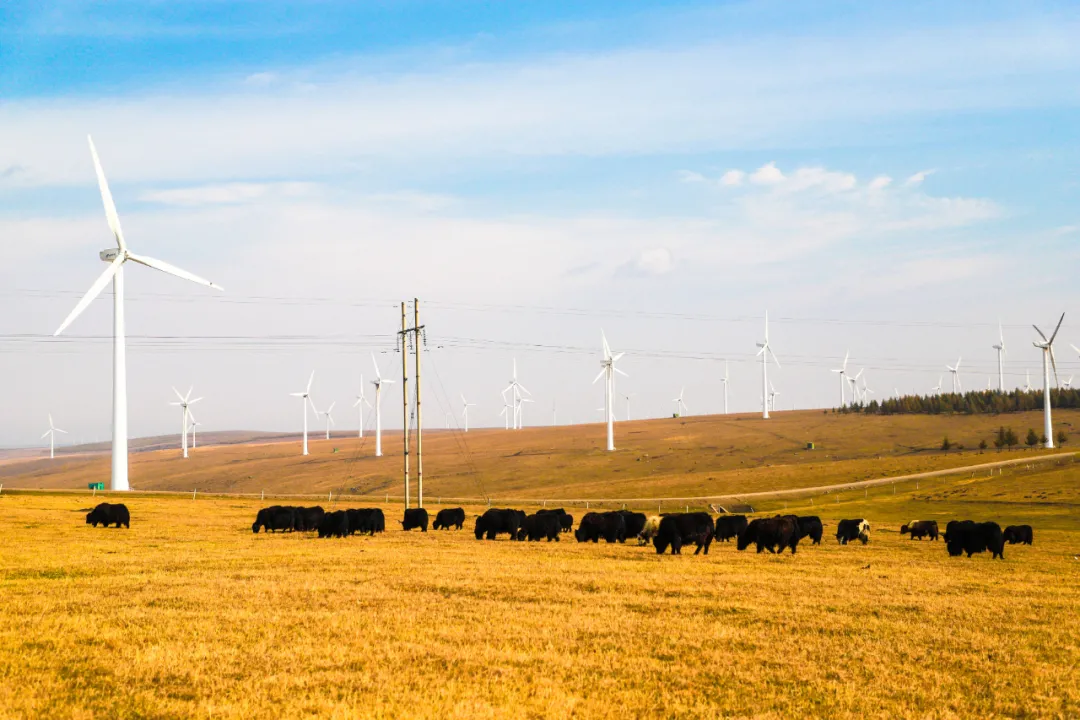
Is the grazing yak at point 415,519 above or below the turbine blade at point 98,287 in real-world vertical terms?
below

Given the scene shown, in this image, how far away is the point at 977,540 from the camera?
29844mm

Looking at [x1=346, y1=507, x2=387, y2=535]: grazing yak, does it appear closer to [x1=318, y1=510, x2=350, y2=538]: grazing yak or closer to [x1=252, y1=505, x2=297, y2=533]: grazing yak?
[x1=318, y1=510, x2=350, y2=538]: grazing yak

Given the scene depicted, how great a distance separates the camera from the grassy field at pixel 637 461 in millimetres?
89750

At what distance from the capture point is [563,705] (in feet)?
34.7

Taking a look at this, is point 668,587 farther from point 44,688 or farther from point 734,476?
point 734,476

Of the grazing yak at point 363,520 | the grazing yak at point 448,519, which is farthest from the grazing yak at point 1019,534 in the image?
the grazing yak at point 363,520

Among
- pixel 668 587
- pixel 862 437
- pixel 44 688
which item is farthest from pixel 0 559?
pixel 862 437

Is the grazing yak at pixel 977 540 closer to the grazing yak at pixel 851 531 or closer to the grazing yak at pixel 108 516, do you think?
the grazing yak at pixel 851 531

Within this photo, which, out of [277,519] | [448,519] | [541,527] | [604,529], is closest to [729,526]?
[604,529]

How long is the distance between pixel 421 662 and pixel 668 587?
8.41m

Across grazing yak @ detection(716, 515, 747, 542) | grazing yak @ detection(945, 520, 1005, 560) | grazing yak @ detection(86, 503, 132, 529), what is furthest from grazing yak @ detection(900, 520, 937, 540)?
grazing yak @ detection(86, 503, 132, 529)

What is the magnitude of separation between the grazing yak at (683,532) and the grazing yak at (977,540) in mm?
7540

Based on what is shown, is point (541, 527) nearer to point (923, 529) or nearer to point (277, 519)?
point (277, 519)

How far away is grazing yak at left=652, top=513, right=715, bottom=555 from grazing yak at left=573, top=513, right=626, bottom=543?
3.41 metres
